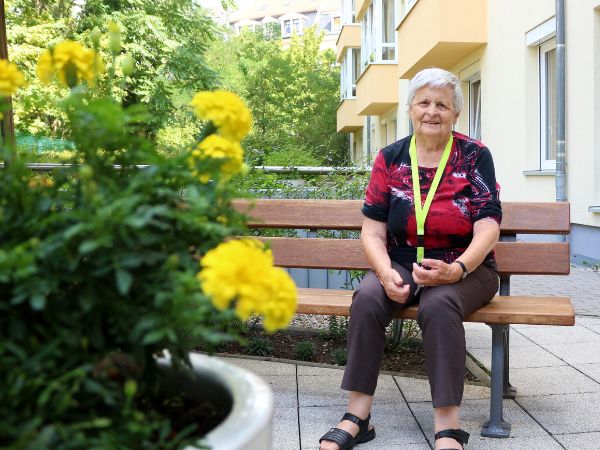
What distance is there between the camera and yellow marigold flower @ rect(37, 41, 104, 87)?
1527 millimetres

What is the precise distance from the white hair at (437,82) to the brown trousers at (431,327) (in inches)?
28.9

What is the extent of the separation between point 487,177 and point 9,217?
7.74 ft

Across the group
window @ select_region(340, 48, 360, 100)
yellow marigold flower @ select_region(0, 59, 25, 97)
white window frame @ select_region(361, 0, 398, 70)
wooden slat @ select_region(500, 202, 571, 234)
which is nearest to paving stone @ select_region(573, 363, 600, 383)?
wooden slat @ select_region(500, 202, 571, 234)

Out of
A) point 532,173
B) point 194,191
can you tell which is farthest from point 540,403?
point 532,173

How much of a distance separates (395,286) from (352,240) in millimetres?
849

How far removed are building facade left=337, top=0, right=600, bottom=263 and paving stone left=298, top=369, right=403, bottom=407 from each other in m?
2.81

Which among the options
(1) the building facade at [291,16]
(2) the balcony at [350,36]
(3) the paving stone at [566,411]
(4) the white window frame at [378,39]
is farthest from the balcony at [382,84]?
(1) the building facade at [291,16]

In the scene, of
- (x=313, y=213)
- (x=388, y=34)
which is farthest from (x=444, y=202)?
(x=388, y=34)

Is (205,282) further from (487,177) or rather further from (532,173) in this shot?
(532,173)

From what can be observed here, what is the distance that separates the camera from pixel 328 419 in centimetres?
340

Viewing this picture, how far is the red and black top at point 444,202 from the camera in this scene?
10.8 ft

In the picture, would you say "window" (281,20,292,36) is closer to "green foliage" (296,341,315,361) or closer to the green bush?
"green foliage" (296,341,315,361)

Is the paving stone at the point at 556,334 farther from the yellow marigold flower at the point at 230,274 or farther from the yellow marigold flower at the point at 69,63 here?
the yellow marigold flower at the point at 230,274

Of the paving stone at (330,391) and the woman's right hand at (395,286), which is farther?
the paving stone at (330,391)
